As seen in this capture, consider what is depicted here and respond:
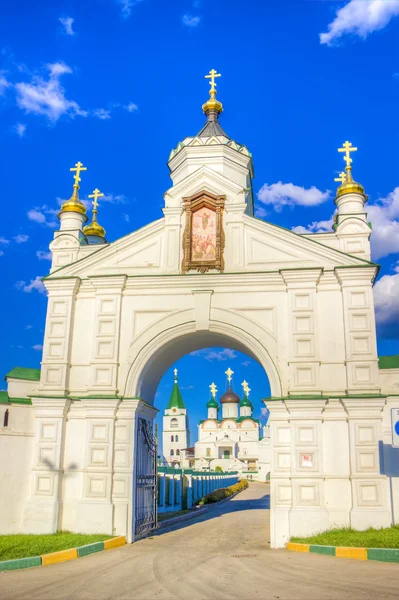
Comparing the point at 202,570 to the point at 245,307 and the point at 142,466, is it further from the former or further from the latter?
the point at 245,307

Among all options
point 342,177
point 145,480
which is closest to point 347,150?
point 342,177

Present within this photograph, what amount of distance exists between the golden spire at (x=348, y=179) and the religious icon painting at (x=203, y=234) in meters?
2.97

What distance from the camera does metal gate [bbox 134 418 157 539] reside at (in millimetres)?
13531

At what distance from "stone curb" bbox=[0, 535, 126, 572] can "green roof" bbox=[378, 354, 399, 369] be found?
6.82m

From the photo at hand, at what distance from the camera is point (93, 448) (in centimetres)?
1302

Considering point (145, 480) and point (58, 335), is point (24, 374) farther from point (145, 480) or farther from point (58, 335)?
point (145, 480)

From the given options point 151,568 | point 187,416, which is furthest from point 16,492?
point 187,416

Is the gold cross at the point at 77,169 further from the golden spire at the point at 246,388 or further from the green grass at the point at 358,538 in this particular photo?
the golden spire at the point at 246,388

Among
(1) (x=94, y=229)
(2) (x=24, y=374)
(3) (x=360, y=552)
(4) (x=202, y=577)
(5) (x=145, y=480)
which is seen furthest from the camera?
(1) (x=94, y=229)

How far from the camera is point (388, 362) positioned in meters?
12.8

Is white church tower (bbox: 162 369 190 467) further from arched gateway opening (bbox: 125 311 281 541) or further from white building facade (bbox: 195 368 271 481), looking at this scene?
arched gateway opening (bbox: 125 311 281 541)

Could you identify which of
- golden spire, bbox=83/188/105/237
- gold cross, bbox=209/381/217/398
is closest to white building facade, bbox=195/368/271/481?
gold cross, bbox=209/381/217/398

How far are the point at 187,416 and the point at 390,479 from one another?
240 ft

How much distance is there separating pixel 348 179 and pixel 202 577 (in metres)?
9.81
